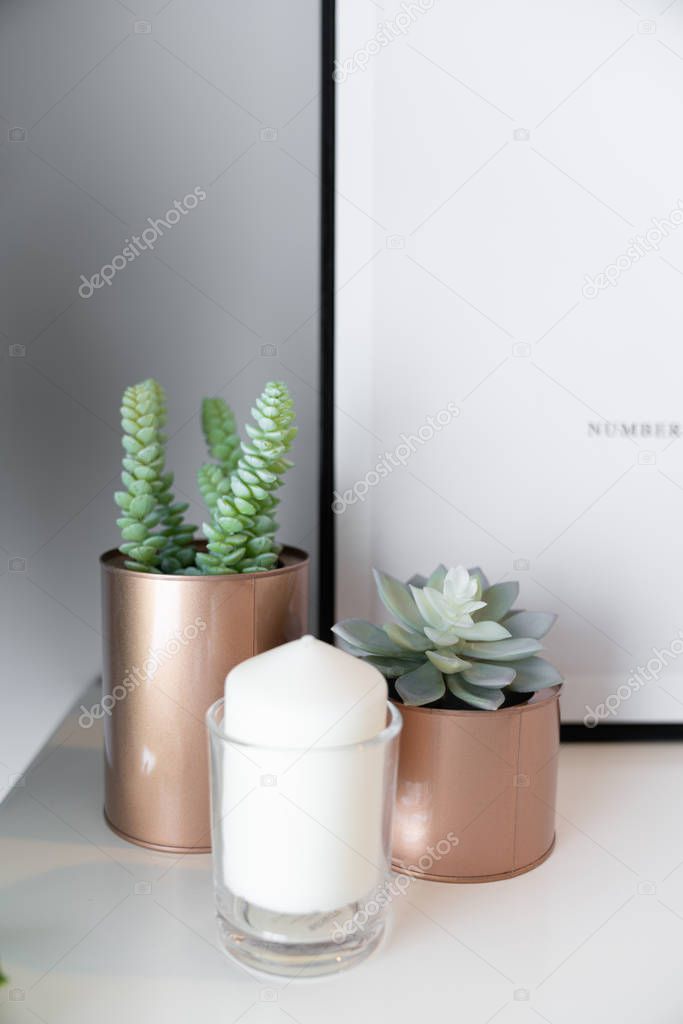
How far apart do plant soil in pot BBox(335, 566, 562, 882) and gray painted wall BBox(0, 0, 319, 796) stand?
223mm

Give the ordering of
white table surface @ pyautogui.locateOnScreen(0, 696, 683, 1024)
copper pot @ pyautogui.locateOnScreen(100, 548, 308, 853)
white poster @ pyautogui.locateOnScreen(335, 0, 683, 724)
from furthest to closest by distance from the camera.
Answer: white poster @ pyautogui.locateOnScreen(335, 0, 683, 724), copper pot @ pyautogui.locateOnScreen(100, 548, 308, 853), white table surface @ pyautogui.locateOnScreen(0, 696, 683, 1024)

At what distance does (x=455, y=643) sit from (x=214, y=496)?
0.51ft

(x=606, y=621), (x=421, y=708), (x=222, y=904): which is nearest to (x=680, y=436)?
(x=606, y=621)

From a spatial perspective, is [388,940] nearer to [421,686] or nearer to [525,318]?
[421,686]

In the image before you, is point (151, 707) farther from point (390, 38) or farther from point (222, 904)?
point (390, 38)

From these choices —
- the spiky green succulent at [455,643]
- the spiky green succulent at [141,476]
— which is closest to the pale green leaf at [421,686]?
the spiky green succulent at [455,643]

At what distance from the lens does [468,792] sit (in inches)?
17.7

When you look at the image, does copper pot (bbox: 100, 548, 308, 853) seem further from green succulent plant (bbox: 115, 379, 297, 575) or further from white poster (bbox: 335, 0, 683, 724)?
white poster (bbox: 335, 0, 683, 724)

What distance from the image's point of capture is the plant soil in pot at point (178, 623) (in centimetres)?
46

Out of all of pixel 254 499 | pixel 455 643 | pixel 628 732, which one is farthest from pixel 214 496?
pixel 628 732

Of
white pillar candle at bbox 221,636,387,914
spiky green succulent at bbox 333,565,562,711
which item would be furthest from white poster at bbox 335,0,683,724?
white pillar candle at bbox 221,636,387,914

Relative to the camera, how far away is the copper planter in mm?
449

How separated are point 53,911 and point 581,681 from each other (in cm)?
37

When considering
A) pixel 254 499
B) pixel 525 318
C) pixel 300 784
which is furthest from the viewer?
A: pixel 525 318
